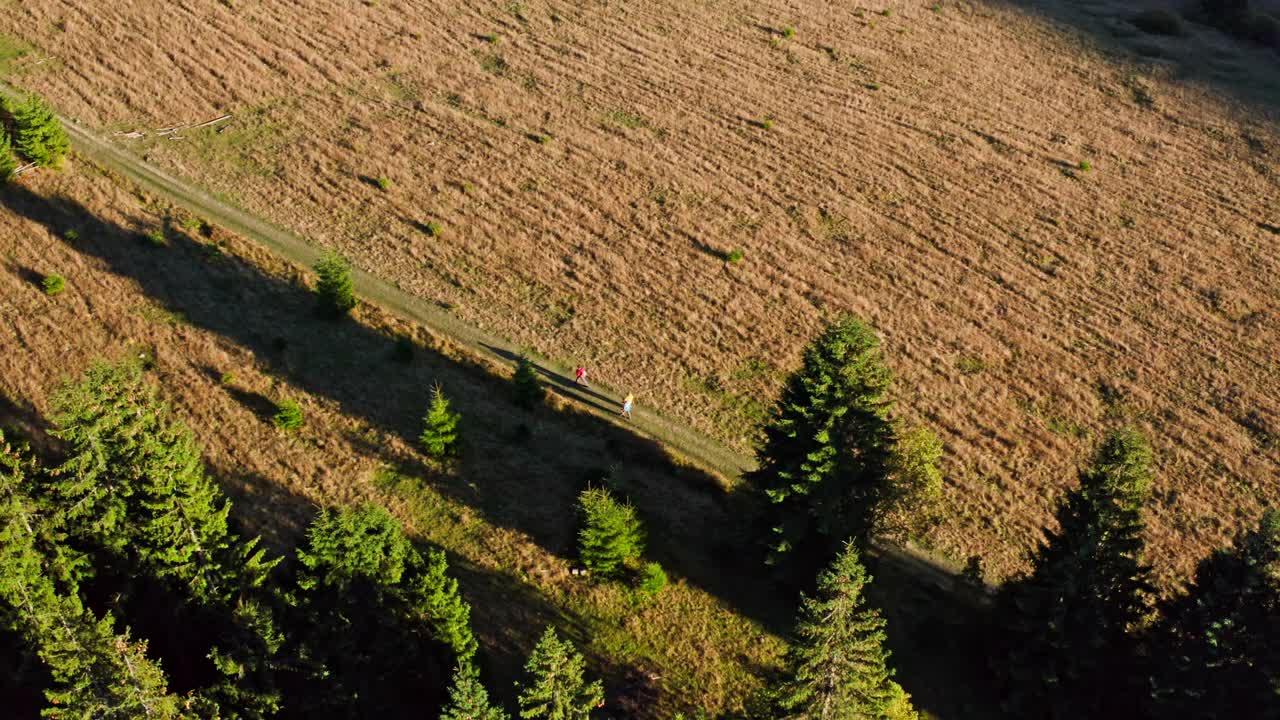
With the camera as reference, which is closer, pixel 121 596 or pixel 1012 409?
pixel 121 596

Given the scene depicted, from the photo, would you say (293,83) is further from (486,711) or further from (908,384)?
(486,711)

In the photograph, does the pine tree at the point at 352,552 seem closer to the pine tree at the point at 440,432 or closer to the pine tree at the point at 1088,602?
the pine tree at the point at 440,432

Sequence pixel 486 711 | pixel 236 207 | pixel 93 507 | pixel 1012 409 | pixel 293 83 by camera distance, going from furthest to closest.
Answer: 1. pixel 293 83
2. pixel 236 207
3. pixel 1012 409
4. pixel 93 507
5. pixel 486 711

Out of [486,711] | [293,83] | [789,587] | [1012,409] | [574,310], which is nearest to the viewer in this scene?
[486,711]

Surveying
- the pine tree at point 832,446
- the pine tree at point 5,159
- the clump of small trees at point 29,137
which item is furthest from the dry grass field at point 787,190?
the pine tree at point 832,446

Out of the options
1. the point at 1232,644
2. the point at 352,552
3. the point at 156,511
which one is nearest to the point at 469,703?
the point at 352,552

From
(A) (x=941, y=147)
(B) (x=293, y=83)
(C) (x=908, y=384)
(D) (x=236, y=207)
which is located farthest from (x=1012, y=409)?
(B) (x=293, y=83)

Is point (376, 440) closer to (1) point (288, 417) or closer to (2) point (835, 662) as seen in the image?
(1) point (288, 417)

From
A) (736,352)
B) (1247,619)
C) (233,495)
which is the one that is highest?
(1247,619)
